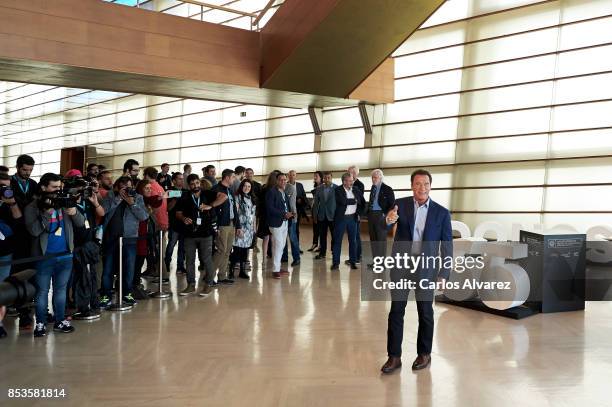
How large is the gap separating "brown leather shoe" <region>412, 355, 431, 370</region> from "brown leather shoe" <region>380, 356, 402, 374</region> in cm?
12

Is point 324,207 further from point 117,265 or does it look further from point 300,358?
point 300,358

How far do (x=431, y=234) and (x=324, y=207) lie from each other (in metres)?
5.96

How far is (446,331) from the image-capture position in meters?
5.34

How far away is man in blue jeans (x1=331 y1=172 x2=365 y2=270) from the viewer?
9086 millimetres

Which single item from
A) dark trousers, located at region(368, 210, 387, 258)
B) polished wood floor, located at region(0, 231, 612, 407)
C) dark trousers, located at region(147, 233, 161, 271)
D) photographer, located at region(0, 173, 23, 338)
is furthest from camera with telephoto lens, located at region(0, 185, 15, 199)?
dark trousers, located at region(368, 210, 387, 258)

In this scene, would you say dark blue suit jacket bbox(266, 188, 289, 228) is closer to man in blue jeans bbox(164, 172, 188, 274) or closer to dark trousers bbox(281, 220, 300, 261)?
man in blue jeans bbox(164, 172, 188, 274)

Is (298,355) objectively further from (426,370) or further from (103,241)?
(103,241)

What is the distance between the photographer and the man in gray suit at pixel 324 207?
988 cm

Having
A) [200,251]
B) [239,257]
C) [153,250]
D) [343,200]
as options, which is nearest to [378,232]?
[343,200]

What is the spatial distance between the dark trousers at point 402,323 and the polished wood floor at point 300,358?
192 mm

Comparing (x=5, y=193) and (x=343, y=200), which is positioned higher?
(x=5, y=193)

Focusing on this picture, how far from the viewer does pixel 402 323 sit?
4125mm

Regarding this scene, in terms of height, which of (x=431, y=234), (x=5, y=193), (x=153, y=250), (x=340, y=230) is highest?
(x=5, y=193)

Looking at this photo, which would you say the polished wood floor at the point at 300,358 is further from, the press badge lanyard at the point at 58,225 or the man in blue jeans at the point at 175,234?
the man in blue jeans at the point at 175,234
